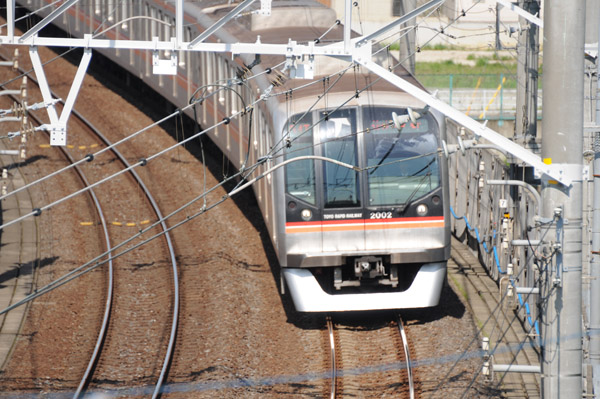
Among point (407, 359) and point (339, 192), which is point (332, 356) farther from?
point (339, 192)

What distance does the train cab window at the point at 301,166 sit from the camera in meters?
11.3

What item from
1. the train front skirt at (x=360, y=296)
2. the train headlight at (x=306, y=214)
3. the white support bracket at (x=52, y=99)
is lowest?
the train front skirt at (x=360, y=296)

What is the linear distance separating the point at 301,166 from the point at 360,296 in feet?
5.35

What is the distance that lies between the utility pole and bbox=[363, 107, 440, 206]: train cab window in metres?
3.23

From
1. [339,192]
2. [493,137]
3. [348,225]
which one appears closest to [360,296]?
[348,225]

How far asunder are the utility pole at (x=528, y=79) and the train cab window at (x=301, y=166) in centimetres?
413

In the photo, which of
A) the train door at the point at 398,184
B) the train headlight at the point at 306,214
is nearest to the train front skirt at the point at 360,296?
the train door at the point at 398,184

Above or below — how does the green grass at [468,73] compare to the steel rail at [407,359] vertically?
above

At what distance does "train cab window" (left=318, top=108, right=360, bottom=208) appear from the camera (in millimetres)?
11305

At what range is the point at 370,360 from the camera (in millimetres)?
10836

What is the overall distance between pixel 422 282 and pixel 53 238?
6.09 m

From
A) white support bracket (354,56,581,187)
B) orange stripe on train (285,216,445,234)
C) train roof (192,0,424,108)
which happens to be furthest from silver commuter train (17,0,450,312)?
white support bracket (354,56,581,187)

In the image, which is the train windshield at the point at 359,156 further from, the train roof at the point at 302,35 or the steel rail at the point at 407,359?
the steel rail at the point at 407,359

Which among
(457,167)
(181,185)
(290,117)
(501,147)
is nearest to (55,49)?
(181,185)
